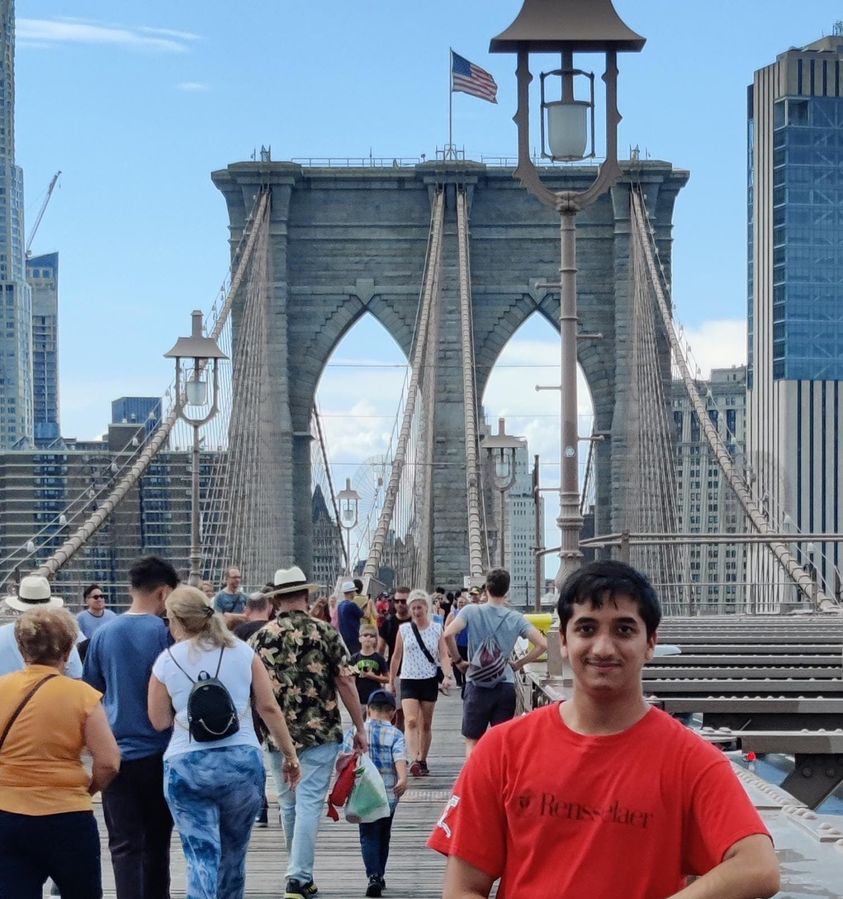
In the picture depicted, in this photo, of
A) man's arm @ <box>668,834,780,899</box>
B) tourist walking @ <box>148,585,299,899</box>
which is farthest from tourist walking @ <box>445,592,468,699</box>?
man's arm @ <box>668,834,780,899</box>

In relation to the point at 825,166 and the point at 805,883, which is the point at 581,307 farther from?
the point at 825,166

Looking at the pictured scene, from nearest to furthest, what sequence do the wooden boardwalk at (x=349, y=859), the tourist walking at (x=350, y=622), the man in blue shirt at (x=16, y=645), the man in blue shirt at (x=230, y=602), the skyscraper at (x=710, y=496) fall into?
the man in blue shirt at (x=16, y=645), the wooden boardwalk at (x=349, y=859), the man in blue shirt at (x=230, y=602), the tourist walking at (x=350, y=622), the skyscraper at (x=710, y=496)

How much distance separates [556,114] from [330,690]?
15.4 feet

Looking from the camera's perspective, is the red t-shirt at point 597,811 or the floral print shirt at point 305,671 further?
the floral print shirt at point 305,671

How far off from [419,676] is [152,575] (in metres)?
6.25

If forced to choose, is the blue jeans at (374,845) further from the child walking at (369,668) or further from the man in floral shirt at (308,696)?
the child walking at (369,668)

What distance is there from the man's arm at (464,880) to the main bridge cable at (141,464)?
1864cm

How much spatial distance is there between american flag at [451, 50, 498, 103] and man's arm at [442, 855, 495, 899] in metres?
43.4

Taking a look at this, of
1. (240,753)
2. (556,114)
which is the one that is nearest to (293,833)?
(240,753)

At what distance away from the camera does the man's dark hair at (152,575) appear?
24.1 feet

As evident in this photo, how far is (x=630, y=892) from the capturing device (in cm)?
347

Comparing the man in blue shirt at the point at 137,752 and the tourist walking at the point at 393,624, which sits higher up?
the man in blue shirt at the point at 137,752

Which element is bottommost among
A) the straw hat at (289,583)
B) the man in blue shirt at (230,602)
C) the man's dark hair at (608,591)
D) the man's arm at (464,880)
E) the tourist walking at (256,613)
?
the man in blue shirt at (230,602)

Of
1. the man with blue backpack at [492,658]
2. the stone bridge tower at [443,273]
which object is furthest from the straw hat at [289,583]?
the stone bridge tower at [443,273]
